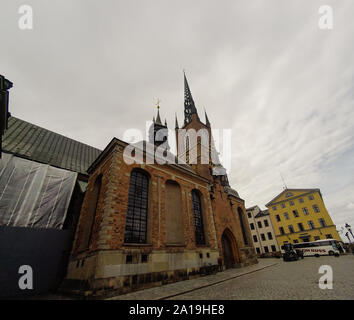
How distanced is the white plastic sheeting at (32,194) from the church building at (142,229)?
68.0 inches

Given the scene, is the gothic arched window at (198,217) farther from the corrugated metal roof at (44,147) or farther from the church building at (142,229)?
the corrugated metal roof at (44,147)

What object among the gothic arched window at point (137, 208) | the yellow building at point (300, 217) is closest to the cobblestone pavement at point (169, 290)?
the gothic arched window at point (137, 208)

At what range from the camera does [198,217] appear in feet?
49.8

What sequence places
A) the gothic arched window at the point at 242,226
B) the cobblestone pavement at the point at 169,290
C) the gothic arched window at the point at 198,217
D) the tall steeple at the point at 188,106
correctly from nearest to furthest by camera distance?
the cobblestone pavement at the point at 169,290 < the gothic arched window at the point at 198,217 < the gothic arched window at the point at 242,226 < the tall steeple at the point at 188,106

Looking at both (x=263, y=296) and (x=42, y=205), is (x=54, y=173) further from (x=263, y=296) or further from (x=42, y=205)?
(x=263, y=296)

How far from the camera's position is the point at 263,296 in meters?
5.71

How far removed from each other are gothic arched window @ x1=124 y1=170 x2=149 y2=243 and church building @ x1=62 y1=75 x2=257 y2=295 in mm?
55

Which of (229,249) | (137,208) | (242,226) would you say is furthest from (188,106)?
→ (137,208)

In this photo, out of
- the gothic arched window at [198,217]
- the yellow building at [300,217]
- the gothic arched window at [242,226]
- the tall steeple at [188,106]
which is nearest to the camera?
the gothic arched window at [198,217]

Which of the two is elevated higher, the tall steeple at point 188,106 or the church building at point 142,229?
the tall steeple at point 188,106

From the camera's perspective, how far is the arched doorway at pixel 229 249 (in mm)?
17241

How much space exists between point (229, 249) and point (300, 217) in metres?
30.2

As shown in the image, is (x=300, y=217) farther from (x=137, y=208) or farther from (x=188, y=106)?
(x=137, y=208)

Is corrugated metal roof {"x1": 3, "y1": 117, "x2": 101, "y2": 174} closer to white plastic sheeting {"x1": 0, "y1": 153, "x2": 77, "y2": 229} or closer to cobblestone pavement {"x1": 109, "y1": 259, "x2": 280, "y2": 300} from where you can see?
white plastic sheeting {"x1": 0, "y1": 153, "x2": 77, "y2": 229}
